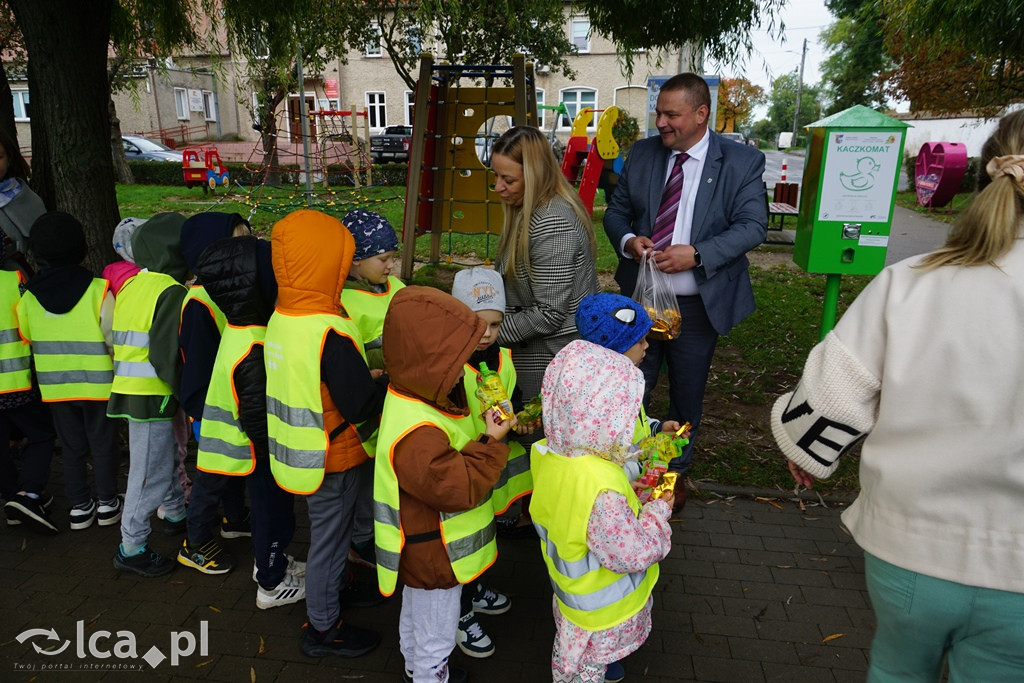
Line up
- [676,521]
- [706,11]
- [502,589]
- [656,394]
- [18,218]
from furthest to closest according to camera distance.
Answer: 1. [656,394]
2. [706,11]
3. [18,218]
4. [676,521]
5. [502,589]

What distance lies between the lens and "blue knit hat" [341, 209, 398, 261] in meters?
3.13

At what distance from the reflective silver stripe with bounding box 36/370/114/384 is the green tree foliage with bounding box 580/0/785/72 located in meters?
3.64

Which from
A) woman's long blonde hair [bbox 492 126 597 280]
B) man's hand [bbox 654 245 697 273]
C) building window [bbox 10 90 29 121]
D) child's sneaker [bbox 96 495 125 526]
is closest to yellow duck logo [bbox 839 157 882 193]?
man's hand [bbox 654 245 697 273]

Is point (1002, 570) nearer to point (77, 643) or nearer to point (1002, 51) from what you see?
→ point (77, 643)

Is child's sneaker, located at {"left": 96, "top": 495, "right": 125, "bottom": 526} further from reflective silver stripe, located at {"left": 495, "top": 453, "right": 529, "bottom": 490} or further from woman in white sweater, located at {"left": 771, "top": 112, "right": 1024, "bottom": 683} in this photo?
woman in white sweater, located at {"left": 771, "top": 112, "right": 1024, "bottom": 683}

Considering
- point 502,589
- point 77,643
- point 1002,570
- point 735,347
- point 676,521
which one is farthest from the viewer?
point 735,347

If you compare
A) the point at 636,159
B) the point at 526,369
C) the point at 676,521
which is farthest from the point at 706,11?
the point at 676,521

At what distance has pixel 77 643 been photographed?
9.76 feet

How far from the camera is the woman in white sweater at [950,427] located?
1.47 metres

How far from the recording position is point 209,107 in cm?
4228

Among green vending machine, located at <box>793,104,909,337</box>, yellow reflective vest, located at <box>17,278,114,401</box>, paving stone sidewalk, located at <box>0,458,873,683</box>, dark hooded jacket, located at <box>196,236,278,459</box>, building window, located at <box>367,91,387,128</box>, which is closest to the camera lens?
dark hooded jacket, located at <box>196,236,278,459</box>

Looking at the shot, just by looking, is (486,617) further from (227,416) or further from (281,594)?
(227,416)

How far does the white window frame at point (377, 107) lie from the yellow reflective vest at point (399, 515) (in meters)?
35.6

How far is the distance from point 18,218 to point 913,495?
483cm
